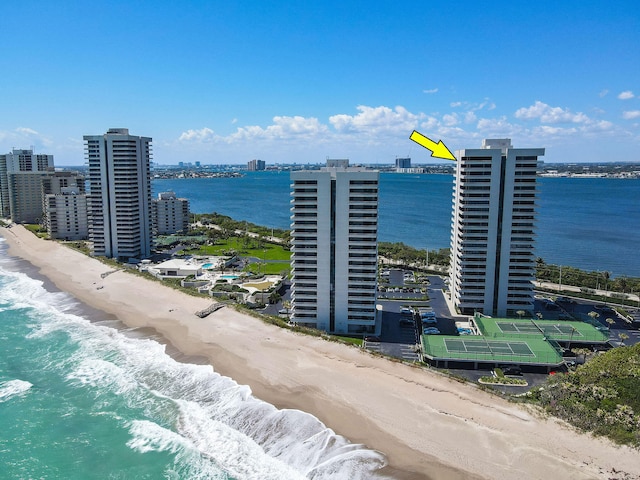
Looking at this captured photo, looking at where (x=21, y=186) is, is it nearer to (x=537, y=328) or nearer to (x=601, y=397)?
(x=537, y=328)

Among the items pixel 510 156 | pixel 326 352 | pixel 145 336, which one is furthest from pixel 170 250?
pixel 510 156

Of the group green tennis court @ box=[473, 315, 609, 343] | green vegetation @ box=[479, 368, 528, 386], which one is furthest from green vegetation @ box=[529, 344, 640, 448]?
green tennis court @ box=[473, 315, 609, 343]

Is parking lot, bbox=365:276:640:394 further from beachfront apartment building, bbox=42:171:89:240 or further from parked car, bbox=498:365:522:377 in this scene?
beachfront apartment building, bbox=42:171:89:240

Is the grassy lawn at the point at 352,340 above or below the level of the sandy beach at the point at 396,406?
above

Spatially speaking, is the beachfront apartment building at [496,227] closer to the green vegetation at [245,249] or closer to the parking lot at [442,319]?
the parking lot at [442,319]

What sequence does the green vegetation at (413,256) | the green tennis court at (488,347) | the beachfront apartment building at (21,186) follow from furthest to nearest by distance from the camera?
the beachfront apartment building at (21,186)
the green vegetation at (413,256)
the green tennis court at (488,347)

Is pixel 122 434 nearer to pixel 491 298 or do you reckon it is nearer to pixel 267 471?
pixel 267 471

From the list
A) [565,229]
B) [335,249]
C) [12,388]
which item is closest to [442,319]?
[335,249]

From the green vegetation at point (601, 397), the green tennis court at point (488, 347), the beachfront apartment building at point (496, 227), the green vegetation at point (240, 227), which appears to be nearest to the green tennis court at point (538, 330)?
the green tennis court at point (488, 347)
